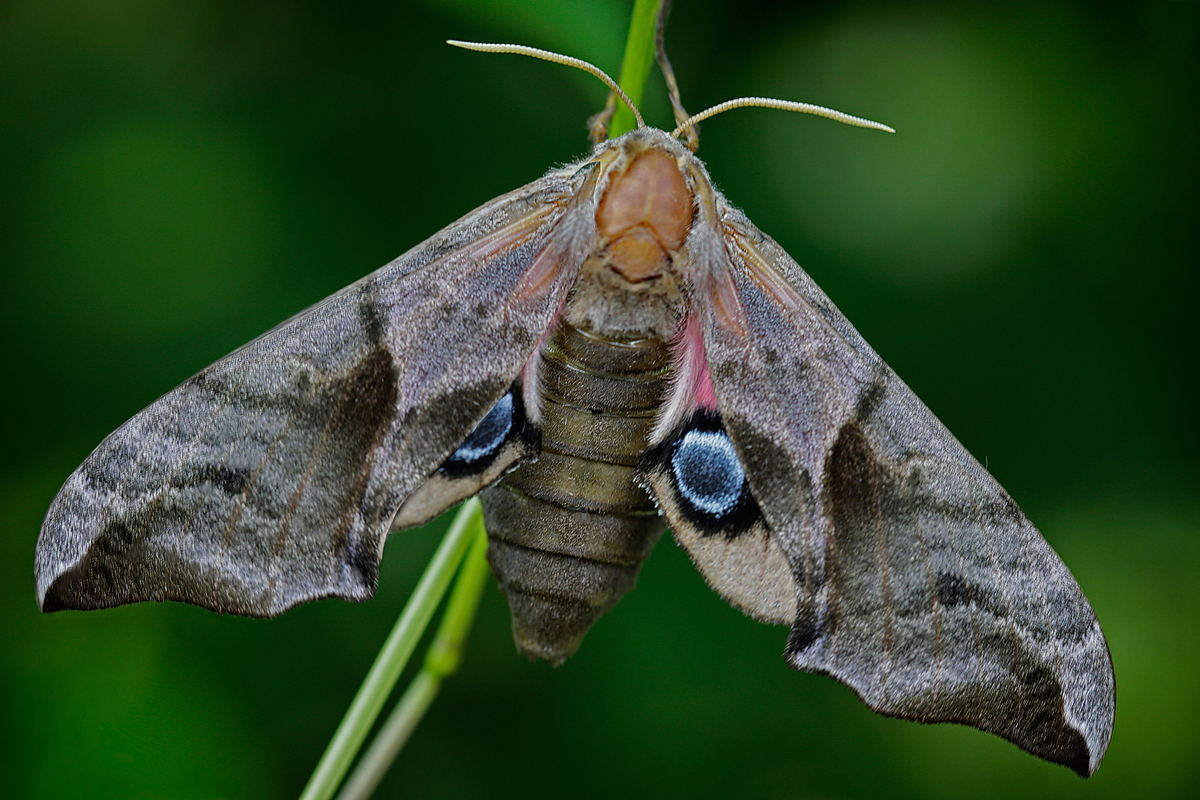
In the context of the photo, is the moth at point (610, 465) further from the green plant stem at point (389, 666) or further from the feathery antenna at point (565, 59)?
the green plant stem at point (389, 666)

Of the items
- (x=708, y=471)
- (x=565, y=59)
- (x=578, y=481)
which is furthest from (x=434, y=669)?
(x=565, y=59)

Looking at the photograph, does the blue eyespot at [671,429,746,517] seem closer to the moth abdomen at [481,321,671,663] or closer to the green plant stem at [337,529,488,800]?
the moth abdomen at [481,321,671,663]

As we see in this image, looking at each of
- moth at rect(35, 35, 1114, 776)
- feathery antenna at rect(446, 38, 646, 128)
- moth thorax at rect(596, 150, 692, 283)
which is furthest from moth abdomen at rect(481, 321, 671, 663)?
feathery antenna at rect(446, 38, 646, 128)

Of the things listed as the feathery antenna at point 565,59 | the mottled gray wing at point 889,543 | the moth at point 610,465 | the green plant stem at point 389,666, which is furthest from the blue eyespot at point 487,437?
the feathery antenna at point 565,59

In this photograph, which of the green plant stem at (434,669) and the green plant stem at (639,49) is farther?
the green plant stem at (434,669)

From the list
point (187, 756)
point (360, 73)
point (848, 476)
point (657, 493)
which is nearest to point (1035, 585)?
point (848, 476)

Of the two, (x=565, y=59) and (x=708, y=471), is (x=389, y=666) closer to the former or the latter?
(x=708, y=471)

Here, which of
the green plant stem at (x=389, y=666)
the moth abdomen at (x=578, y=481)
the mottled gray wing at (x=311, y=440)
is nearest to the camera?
the mottled gray wing at (x=311, y=440)
